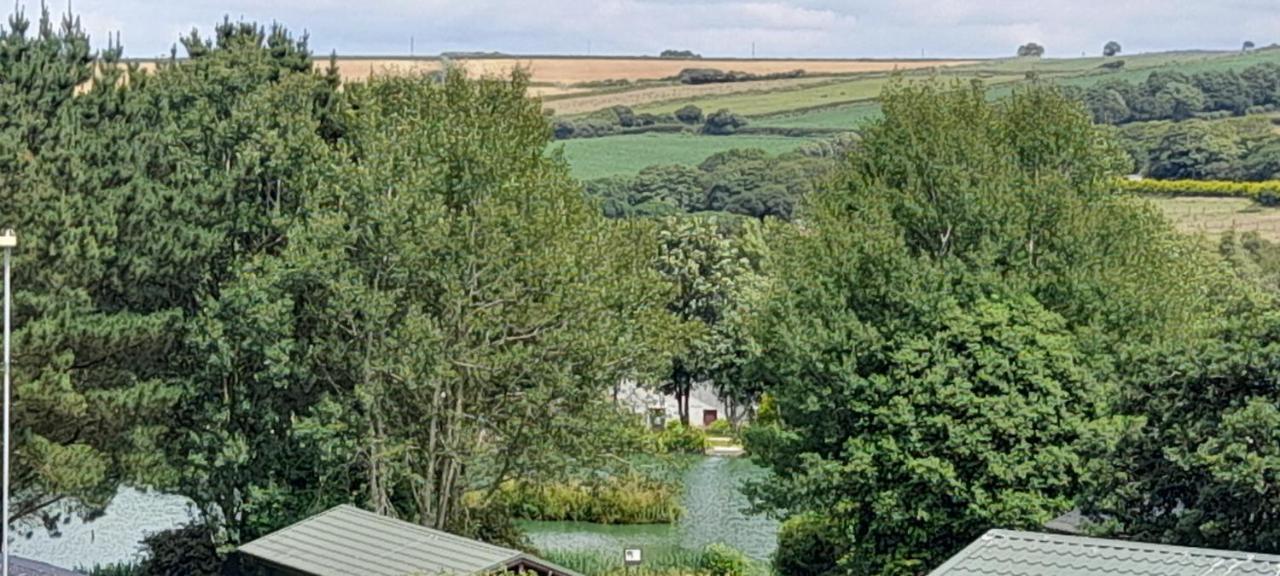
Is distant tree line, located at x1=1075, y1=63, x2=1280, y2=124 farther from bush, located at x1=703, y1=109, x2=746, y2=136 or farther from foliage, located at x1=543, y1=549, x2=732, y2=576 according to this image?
foliage, located at x1=543, y1=549, x2=732, y2=576

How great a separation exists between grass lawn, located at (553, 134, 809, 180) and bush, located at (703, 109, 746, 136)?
1.71m

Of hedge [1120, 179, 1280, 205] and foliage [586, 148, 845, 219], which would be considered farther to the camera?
foliage [586, 148, 845, 219]

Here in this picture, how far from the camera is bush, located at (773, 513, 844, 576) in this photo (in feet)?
104

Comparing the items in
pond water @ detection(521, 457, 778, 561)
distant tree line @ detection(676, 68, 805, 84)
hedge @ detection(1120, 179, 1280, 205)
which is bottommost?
pond water @ detection(521, 457, 778, 561)

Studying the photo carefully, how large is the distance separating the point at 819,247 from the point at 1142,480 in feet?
28.9

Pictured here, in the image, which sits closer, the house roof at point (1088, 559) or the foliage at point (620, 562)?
the house roof at point (1088, 559)

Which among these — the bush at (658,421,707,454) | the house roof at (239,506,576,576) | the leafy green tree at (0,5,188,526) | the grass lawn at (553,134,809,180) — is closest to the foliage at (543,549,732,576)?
the leafy green tree at (0,5,188,526)

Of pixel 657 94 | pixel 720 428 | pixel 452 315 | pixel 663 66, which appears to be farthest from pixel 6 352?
pixel 663 66

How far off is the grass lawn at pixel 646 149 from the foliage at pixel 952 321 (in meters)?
81.9

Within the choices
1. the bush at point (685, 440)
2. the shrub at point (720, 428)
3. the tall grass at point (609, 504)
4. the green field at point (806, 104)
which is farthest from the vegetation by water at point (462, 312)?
the green field at point (806, 104)

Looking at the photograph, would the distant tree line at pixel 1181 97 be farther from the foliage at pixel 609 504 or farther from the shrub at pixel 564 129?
the foliage at pixel 609 504

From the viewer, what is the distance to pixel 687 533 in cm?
3622

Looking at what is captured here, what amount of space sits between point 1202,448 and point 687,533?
1554 centimetres

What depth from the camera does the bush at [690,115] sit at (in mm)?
138625
